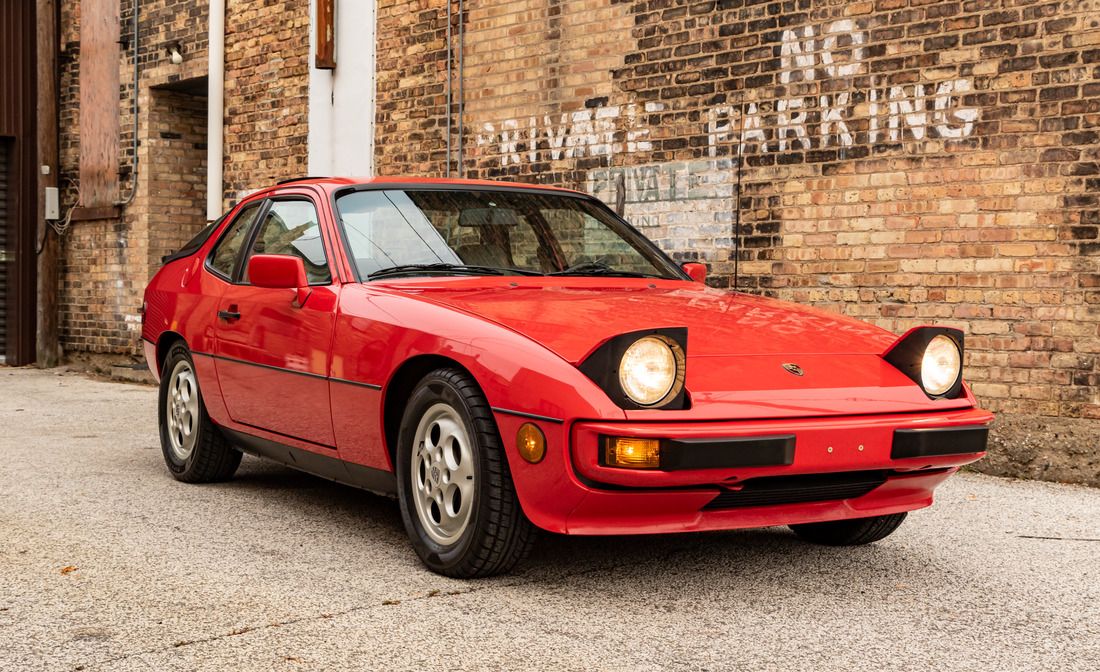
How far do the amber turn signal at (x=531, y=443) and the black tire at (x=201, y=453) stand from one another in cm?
253

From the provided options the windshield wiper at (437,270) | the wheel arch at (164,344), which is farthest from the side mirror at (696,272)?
the wheel arch at (164,344)

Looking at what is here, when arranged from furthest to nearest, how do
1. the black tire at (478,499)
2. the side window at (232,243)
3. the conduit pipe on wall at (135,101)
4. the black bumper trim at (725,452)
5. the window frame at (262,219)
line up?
1. the conduit pipe on wall at (135,101)
2. the side window at (232,243)
3. the window frame at (262,219)
4. the black tire at (478,499)
5. the black bumper trim at (725,452)

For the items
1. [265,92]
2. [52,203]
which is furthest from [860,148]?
[52,203]

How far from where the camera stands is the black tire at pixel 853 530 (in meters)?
4.65

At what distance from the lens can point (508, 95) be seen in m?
10.1

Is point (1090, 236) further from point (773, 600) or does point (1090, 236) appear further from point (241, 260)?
point (241, 260)

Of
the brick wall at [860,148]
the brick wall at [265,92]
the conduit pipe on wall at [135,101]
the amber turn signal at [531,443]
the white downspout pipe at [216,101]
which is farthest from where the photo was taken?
the conduit pipe on wall at [135,101]

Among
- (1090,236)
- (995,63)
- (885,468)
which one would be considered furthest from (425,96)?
(885,468)

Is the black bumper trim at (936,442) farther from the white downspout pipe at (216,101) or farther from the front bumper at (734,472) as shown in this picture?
the white downspout pipe at (216,101)

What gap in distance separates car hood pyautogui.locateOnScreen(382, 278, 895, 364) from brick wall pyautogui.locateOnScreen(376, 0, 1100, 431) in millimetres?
2718

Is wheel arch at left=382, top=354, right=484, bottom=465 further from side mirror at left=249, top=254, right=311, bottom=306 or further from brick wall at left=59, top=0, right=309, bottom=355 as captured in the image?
brick wall at left=59, top=0, right=309, bottom=355

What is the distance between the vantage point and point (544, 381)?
3.66 meters

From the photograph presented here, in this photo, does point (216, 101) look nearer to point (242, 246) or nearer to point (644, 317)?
point (242, 246)

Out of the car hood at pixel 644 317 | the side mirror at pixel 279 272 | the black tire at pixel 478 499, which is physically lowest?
the black tire at pixel 478 499
